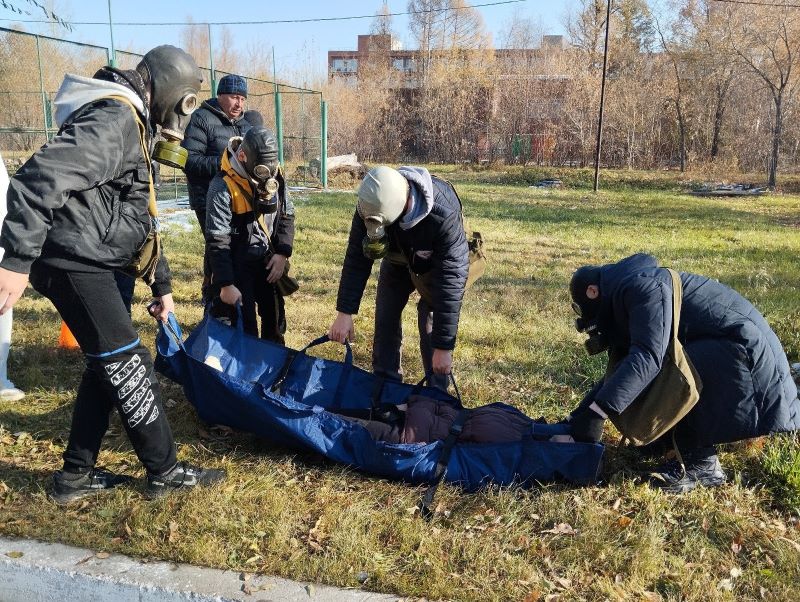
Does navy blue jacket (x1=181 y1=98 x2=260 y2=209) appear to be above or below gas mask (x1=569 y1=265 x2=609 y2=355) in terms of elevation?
above

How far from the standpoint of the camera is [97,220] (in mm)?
2504

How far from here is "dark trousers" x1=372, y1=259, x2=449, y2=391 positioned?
3.80 m

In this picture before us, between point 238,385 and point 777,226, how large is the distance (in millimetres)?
12636

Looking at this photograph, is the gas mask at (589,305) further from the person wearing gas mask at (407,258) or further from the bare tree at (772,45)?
the bare tree at (772,45)

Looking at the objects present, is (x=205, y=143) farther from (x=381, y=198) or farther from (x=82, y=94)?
(x=82, y=94)

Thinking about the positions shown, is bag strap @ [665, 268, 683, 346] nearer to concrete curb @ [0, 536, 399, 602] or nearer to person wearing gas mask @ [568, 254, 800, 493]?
person wearing gas mask @ [568, 254, 800, 493]

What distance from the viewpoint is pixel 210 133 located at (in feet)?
16.8

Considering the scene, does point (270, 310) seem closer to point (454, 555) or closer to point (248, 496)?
point (248, 496)

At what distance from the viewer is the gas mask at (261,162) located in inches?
147

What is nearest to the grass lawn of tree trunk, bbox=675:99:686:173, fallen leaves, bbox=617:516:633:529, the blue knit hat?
fallen leaves, bbox=617:516:633:529

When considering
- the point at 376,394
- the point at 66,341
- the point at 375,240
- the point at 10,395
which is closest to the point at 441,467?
the point at 376,394

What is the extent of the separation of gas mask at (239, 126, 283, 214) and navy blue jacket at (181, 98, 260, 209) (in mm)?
1114

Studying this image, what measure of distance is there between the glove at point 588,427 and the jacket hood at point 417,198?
1189 mm

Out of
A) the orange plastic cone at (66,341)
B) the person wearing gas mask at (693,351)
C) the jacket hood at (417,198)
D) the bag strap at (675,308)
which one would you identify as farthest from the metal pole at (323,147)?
the bag strap at (675,308)
